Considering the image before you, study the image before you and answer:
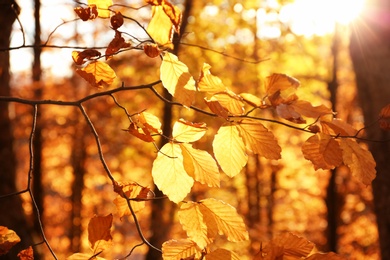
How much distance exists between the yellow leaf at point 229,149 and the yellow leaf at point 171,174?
0.27ft

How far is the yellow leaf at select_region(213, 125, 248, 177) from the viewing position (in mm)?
1127

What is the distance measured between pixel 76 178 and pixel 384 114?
1083cm

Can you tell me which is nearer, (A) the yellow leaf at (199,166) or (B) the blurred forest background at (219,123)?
(A) the yellow leaf at (199,166)

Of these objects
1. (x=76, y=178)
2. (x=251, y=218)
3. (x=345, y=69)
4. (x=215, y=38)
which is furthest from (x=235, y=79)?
(x=76, y=178)

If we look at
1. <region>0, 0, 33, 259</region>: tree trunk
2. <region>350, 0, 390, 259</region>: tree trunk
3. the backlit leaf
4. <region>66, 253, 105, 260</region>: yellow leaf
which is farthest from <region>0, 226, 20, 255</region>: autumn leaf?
<region>350, 0, 390, 259</region>: tree trunk

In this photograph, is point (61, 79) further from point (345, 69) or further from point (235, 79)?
point (345, 69)

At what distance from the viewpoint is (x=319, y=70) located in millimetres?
10523

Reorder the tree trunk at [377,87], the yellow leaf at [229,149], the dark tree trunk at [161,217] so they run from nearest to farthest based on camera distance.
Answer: the yellow leaf at [229,149] → the tree trunk at [377,87] → the dark tree trunk at [161,217]

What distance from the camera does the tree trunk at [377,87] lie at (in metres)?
3.09

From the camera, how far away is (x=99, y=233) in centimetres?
114

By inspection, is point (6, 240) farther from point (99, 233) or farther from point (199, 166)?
point (199, 166)

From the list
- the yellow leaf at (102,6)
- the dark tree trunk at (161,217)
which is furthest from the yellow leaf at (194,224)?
the dark tree trunk at (161,217)

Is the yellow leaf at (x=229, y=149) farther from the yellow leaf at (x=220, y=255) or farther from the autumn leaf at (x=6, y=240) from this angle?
the autumn leaf at (x=6, y=240)

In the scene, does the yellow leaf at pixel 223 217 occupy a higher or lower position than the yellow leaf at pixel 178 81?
lower
